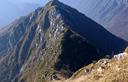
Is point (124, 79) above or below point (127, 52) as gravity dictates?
below

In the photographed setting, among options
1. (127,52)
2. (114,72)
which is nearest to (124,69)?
(114,72)

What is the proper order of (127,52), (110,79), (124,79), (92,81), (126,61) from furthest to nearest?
(92,81) → (127,52) → (126,61) → (110,79) → (124,79)

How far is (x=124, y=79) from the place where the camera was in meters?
60.5

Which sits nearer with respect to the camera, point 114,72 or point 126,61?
point 114,72

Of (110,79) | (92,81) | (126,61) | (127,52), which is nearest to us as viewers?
(110,79)

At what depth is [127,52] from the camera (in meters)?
82.1

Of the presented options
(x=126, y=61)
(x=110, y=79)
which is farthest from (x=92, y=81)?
(x=110, y=79)

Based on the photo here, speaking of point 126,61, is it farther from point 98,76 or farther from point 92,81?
point 92,81

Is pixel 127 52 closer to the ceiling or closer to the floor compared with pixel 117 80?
closer to the ceiling

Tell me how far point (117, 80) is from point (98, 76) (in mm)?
22410

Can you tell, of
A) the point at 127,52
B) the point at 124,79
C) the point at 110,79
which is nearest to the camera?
the point at 124,79

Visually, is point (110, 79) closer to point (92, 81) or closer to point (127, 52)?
point (127, 52)

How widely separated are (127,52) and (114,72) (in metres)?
16.1

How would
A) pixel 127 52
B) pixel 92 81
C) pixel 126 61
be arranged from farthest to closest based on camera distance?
pixel 92 81 < pixel 127 52 < pixel 126 61
